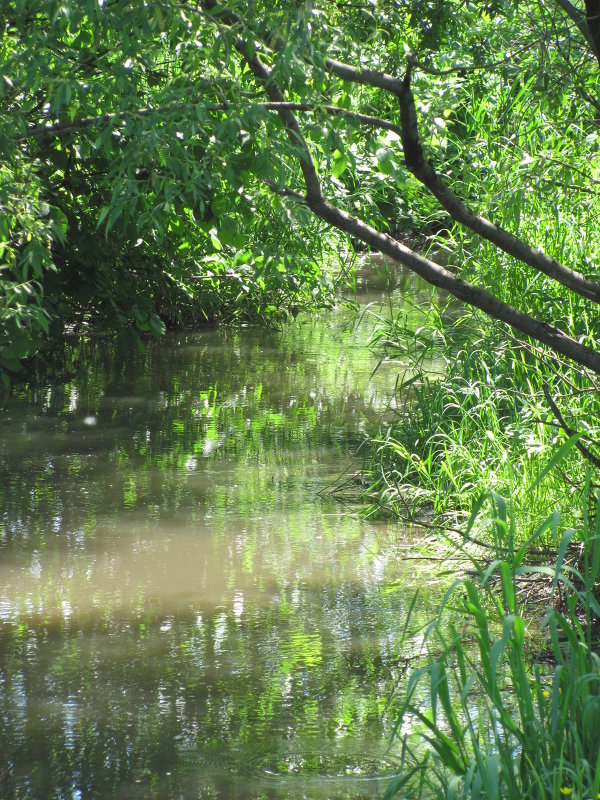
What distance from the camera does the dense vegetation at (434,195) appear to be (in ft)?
8.49

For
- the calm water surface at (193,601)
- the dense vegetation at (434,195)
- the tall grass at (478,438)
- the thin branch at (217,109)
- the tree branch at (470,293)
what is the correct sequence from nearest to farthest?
1. the dense vegetation at (434,195)
2. the calm water surface at (193,601)
3. the thin branch at (217,109)
4. the tree branch at (470,293)
5. the tall grass at (478,438)

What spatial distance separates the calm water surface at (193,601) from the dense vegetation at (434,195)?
0.36 meters

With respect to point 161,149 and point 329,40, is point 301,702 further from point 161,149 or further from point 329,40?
point 329,40

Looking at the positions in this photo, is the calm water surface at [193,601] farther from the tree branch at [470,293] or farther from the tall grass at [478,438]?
the tree branch at [470,293]

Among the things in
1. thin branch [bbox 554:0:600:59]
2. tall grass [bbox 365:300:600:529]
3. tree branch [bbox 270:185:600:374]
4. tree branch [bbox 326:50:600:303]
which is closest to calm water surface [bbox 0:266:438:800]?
tall grass [bbox 365:300:600:529]

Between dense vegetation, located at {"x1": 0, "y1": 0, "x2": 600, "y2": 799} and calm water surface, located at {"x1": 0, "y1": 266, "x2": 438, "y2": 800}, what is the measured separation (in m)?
0.36

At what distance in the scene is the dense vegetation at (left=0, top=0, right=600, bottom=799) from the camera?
2.59 m

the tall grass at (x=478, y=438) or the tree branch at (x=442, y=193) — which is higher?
the tree branch at (x=442, y=193)

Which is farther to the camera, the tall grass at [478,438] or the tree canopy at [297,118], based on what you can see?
the tall grass at [478,438]

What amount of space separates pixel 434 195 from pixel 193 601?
6.27 ft

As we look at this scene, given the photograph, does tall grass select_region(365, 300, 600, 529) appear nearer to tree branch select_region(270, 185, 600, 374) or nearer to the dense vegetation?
the dense vegetation

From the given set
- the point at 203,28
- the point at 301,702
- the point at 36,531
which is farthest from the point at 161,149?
the point at 36,531

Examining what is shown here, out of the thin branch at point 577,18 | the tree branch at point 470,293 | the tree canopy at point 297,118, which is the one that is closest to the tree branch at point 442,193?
the tree canopy at point 297,118

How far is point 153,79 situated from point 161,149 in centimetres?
268
